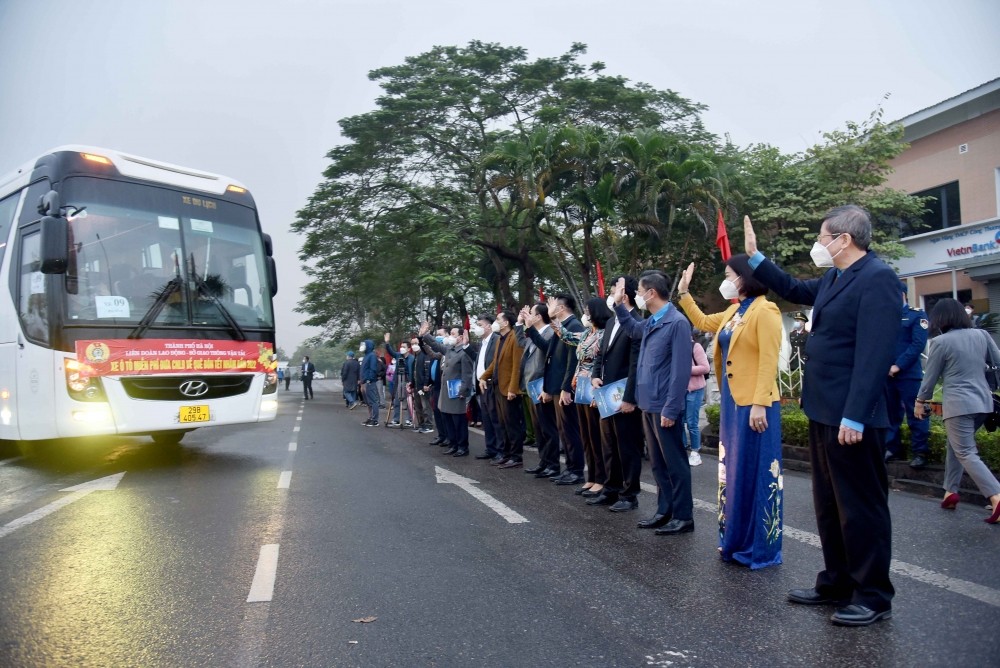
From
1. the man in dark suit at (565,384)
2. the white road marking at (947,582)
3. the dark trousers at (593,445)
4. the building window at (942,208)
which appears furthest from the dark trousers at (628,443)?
the building window at (942,208)

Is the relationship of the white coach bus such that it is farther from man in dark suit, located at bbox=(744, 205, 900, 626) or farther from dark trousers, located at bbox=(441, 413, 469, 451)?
man in dark suit, located at bbox=(744, 205, 900, 626)

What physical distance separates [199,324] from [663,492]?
6.06 meters

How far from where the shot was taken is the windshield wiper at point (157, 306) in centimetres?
886

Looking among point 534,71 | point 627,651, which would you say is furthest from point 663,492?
point 534,71

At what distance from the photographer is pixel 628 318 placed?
652 cm

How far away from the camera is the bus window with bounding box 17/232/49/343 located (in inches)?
344

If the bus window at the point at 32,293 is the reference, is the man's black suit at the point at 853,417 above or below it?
below

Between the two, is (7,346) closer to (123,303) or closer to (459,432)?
(123,303)

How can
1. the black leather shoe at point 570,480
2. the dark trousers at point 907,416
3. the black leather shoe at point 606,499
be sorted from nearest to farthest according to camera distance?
the black leather shoe at point 606,499
the dark trousers at point 907,416
the black leather shoe at point 570,480

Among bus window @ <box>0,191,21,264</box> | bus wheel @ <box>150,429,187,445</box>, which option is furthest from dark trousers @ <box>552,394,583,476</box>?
bus window @ <box>0,191,21,264</box>

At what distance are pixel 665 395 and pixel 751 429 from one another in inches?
46.8

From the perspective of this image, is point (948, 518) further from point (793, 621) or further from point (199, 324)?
point (199, 324)

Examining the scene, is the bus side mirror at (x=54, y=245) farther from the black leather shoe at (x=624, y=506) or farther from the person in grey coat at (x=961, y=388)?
the person in grey coat at (x=961, y=388)

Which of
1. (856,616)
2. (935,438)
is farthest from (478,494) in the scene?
(935,438)
